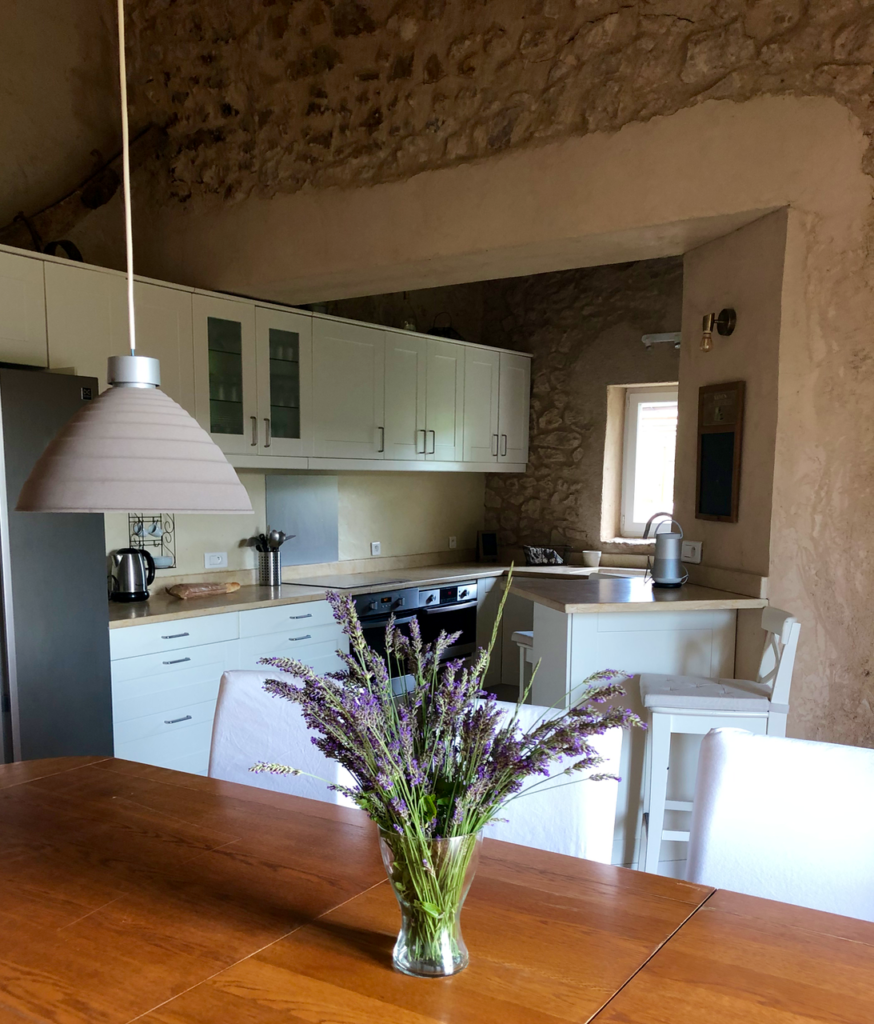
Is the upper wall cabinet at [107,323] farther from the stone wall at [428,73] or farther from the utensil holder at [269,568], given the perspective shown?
the utensil holder at [269,568]

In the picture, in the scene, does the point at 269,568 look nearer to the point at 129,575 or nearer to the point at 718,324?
the point at 129,575

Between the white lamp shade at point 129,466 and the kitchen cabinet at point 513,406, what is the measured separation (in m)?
4.31

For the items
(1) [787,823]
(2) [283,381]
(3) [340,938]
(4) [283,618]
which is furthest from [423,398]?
(3) [340,938]

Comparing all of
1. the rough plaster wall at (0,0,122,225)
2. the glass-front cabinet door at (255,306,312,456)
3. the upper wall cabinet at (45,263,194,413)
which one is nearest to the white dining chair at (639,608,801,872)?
the glass-front cabinet door at (255,306,312,456)

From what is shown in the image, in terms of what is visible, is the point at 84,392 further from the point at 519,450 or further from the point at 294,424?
the point at 519,450

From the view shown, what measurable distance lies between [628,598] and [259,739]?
1523 mm

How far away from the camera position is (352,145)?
357 centimetres

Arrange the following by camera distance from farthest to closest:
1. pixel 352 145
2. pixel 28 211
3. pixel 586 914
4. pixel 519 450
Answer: pixel 519 450
pixel 28 211
pixel 352 145
pixel 586 914

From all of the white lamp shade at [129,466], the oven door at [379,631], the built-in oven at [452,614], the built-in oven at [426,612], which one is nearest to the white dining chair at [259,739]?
the white lamp shade at [129,466]

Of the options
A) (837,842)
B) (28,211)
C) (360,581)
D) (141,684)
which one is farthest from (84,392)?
(837,842)

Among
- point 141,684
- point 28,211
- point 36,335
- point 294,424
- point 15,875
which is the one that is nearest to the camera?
point 15,875

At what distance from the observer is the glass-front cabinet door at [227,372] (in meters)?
3.64

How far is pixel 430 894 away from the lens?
960 millimetres

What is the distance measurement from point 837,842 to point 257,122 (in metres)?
3.78
